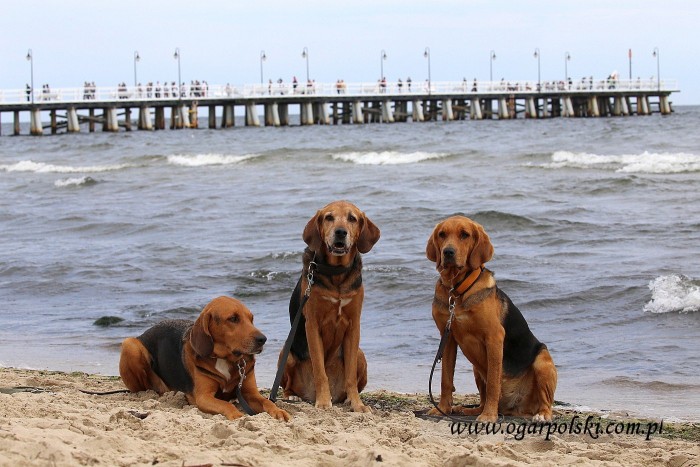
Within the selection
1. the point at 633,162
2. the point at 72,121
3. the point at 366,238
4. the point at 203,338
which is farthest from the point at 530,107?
the point at 203,338

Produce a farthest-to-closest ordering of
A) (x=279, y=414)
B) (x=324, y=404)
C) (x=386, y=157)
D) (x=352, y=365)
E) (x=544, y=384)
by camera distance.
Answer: (x=386, y=157) < (x=352, y=365) < (x=324, y=404) < (x=544, y=384) < (x=279, y=414)

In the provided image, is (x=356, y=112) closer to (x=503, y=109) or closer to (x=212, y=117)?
(x=212, y=117)

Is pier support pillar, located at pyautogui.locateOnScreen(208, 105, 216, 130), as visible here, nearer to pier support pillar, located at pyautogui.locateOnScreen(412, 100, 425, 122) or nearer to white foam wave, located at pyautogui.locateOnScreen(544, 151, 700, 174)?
pier support pillar, located at pyautogui.locateOnScreen(412, 100, 425, 122)

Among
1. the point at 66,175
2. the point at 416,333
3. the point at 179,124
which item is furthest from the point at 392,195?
the point at 179,124

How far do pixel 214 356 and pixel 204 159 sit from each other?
30.8 meters

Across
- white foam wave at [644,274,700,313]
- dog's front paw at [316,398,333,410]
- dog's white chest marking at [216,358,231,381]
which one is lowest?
white foam wave at [644,274,700,313]

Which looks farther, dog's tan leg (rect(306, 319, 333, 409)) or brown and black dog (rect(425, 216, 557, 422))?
dog's tan leg (rect(306, 319, 333, 409))

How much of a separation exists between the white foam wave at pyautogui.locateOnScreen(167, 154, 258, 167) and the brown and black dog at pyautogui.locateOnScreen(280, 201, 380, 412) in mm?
28225

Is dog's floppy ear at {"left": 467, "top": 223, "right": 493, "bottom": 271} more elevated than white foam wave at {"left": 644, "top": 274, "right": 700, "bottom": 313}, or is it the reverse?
dog's floppy ear at {"left": 467, "top": 223, "right": 493, "bottom": 271}

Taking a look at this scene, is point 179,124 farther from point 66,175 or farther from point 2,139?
point 66,175

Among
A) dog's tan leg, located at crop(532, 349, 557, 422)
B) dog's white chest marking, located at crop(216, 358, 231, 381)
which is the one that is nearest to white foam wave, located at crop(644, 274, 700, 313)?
dog's tan leg, located at crop(532, 349, 557, 422)

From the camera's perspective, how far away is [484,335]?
19.3ft

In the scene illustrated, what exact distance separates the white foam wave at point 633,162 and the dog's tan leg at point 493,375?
67.9 feet

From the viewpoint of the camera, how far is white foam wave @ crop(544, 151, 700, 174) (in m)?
26.0
